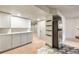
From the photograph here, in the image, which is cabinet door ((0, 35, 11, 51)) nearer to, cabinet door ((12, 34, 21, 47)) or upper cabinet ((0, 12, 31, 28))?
cabinet door ((12, 34, 21, 47))

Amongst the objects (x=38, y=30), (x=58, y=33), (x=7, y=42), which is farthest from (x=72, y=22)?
(x=7, y=42)

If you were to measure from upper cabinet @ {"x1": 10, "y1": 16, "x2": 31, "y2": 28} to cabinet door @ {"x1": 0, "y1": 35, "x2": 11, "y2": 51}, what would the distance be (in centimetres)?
83

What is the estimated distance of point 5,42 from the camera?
14.3 ft

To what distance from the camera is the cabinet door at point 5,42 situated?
4175mm

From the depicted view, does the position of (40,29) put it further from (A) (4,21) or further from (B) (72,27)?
(A) (4,21)

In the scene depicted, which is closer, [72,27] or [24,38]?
[24,38]

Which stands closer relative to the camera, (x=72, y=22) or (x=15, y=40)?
(x=15, y=40)

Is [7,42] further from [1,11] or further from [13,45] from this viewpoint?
[1,11]

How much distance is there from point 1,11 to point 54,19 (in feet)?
7.84

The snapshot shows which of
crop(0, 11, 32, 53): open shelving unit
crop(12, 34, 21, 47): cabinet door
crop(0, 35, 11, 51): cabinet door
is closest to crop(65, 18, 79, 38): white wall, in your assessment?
crop(0, 11, 32, 53): open shelving unit

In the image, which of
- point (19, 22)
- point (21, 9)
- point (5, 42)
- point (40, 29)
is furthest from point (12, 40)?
point (40, 29)

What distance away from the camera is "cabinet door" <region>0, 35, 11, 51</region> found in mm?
4175

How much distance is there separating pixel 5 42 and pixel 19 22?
5.75ft

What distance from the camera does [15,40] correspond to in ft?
16.8
